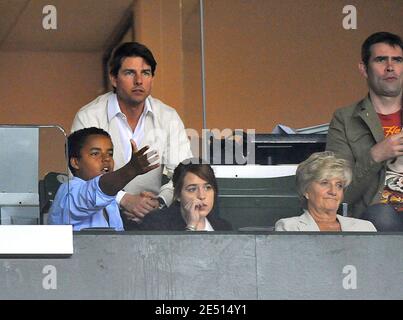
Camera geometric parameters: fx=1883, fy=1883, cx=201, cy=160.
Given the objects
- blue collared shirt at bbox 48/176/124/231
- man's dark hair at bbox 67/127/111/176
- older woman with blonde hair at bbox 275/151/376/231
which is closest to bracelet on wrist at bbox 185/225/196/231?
blue collared shirt at bbox 48/176/124/231

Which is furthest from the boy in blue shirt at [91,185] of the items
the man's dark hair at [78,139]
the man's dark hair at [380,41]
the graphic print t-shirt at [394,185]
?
the man's dark hair at [380,41]

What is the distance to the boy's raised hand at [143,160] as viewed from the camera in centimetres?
987

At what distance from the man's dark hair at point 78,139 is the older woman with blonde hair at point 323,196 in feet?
3.53

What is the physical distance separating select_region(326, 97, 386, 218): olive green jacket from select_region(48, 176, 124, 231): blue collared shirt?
48.2 inches

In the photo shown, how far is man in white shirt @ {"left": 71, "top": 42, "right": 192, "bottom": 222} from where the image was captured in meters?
10.1

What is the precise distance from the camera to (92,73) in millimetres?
11945

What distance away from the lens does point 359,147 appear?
9.93m

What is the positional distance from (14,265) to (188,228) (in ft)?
3.01

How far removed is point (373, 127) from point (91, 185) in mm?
1540

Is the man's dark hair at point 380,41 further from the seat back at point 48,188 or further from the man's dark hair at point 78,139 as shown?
the seat back at point 48,188

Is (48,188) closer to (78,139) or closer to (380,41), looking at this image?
(78,139)

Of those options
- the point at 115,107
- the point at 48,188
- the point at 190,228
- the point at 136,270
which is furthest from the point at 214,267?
the point at 115,107

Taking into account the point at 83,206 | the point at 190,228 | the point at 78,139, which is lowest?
the point at 190,228
